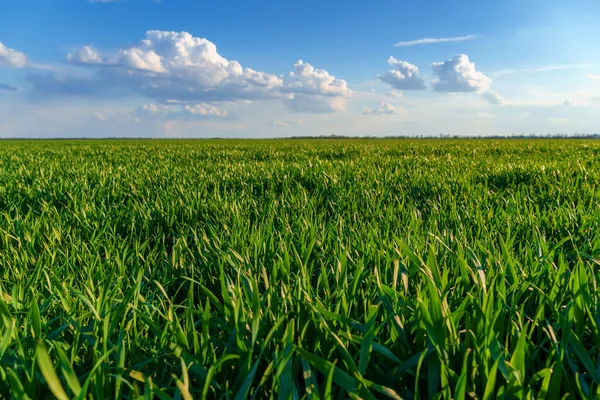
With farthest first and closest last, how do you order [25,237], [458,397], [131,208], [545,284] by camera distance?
[131,208] < [25,237] < [545,284] < [458,397]

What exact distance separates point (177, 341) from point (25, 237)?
5.56 feet

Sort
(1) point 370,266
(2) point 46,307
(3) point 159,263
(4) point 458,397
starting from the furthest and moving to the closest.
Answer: (3) point 159,263 < (1) point 370,266 < (2) point 46,307 < (4) point 458,397

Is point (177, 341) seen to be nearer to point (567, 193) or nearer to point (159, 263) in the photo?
point (159, 263)

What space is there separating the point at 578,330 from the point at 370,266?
2.57ft

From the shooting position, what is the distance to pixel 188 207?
2.95 meters

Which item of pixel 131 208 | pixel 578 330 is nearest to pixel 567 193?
pixel 578 330

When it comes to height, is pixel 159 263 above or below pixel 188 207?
below

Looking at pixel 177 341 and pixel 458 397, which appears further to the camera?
pixel 177 341

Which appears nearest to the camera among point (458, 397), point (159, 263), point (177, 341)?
point (458, 397)

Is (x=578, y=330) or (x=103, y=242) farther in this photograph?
(x=103, y=242)

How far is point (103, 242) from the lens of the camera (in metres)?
2.40

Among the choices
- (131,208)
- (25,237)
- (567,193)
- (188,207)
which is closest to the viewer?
(25,237)

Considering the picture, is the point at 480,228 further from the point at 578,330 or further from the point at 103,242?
the point at 103,242

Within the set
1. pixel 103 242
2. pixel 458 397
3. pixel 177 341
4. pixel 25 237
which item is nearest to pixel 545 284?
pixel 458 397
